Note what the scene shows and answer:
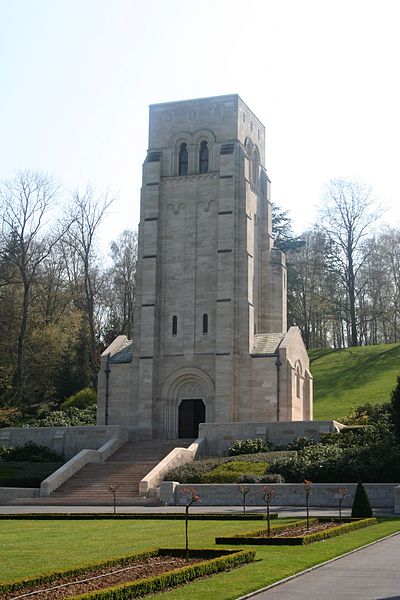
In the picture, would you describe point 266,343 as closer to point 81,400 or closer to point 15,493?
point 81,400

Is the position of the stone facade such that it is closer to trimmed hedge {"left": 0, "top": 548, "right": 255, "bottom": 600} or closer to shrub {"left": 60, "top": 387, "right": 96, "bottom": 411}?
shrub {"left": 60, "top": 387, "right": 96, "bottom": 411}

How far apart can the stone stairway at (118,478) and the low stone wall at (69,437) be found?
1.08 metres

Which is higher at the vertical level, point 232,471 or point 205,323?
point 205,323

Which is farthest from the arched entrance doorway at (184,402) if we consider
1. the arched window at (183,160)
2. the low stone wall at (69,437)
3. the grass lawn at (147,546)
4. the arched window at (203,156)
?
the grass lawn at (147,546)

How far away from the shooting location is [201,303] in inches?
1825

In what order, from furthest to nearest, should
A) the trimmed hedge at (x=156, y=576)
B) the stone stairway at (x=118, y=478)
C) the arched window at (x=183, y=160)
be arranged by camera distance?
1. the arched window at (x=183, y=160)
2. the stone stairway at (x=118, y=478)
3. the trimmed hedge at (x=156, y=576)

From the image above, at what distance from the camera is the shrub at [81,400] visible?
55.8 metres

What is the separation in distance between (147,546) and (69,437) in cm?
2580

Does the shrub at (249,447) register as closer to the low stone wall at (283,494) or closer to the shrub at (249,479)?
the shrub at (249,479)

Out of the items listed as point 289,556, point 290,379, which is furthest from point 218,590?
point 290,379

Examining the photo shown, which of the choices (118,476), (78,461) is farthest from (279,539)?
(78,461)

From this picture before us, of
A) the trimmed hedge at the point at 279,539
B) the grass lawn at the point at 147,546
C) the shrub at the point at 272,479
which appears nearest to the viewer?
the grass lawn at the point at 147,546

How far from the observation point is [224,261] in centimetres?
4562

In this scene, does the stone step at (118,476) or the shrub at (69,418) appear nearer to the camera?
the stone step at (118,476)
